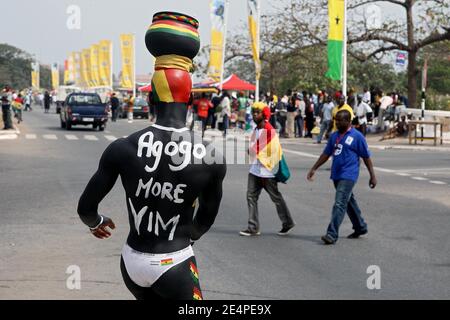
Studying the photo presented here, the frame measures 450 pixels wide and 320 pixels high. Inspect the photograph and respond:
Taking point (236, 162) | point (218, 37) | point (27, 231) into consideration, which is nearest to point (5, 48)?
point (218, 37)

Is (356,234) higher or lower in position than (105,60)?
lower

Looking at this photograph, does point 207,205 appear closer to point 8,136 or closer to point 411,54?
point 8,136

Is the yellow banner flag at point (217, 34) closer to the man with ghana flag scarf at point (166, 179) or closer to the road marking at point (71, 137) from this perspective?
the road marking at point (71, 137)

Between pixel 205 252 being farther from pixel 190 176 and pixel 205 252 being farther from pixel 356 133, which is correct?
pixel 190 176

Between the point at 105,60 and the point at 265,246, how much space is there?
2320 inches

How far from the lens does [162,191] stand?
13.3 feet

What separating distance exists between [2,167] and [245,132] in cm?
1893

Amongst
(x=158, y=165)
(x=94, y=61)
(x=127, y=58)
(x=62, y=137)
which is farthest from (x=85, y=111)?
(x=158, y=165)

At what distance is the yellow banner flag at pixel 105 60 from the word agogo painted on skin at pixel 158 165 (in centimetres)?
6056

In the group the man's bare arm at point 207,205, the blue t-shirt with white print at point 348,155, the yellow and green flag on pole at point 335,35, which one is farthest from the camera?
the yellow and green flag on pole at point 335,35

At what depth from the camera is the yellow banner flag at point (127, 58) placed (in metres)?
59.1

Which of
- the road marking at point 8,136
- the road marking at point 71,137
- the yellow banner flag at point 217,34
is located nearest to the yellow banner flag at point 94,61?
the yellow banner flag at point 217,34

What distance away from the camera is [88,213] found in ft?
13.8

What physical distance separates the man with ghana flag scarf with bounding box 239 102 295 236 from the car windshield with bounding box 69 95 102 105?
2844 cm
